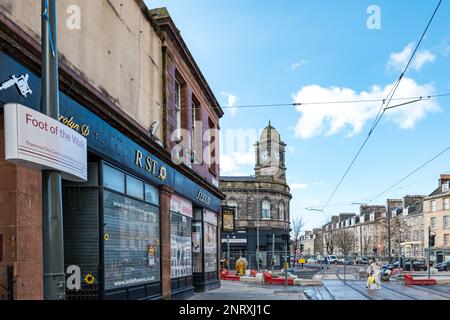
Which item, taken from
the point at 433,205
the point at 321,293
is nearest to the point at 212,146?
the point at 321,293

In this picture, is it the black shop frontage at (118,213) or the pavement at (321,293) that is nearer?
the black shop frontage at (118,213)

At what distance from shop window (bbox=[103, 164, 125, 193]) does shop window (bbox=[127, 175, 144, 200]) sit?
368 mm

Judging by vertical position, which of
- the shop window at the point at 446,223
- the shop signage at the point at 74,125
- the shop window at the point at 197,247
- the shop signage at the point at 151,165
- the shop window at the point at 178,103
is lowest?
the shop window at the point at 446,223

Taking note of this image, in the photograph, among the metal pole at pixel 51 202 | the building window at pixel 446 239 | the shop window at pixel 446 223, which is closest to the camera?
the metal pole at pixel 51 202

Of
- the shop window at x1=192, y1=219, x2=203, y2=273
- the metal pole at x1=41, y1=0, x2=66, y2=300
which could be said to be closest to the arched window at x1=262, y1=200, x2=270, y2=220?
the shop window at x1=192, y1=219, x2=203, y2=273

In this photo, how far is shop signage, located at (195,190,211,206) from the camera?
746 inches

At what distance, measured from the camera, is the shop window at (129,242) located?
1058 centimetres

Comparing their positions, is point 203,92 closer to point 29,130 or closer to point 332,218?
point 29,130

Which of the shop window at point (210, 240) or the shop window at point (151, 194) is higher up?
the shop window at point (151, 194)

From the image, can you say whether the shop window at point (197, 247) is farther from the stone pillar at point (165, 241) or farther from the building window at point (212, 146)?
the stone pillar at point (165, 241)

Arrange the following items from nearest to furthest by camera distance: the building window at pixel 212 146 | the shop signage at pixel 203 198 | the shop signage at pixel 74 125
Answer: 1. the shop signage at pixel 74 125
2. the shop signage at pixel 203 198
3. the building window at pixel 212 146

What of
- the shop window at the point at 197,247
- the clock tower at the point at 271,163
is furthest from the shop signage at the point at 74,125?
the clock tower at the point at 271,163

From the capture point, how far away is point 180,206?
54.4 feet

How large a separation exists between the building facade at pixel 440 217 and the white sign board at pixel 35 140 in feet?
223
